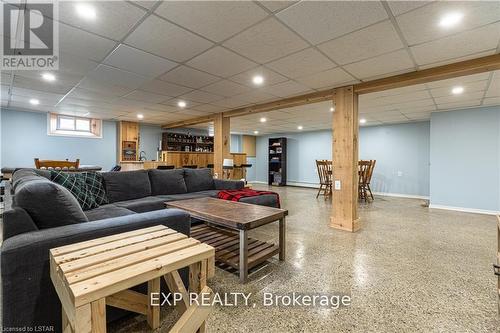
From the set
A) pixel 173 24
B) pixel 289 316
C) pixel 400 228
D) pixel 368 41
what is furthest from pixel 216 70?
pixel 400 228

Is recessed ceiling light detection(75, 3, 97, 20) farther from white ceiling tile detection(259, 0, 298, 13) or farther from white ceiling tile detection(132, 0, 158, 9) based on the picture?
white ceiling tile detection(259, 0, 298, 13)

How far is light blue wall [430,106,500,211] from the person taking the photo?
15.8 ft

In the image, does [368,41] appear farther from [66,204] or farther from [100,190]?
[100,190]

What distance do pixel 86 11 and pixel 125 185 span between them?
2.28 meters

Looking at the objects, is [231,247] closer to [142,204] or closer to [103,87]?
[142,204]

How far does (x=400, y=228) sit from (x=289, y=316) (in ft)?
9.93

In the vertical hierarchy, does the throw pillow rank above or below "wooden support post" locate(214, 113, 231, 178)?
below

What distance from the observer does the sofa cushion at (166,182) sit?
389 centimetres

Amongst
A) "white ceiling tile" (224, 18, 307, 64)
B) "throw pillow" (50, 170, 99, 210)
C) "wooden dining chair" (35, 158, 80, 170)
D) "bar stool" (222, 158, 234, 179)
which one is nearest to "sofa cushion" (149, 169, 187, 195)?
"throw pillow" (50, 170, 99, 210)

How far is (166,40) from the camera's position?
7.60 ft

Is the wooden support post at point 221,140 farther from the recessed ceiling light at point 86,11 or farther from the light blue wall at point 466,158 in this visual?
the light blue wall at point 466,158

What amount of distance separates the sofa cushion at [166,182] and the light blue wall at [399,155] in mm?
6358

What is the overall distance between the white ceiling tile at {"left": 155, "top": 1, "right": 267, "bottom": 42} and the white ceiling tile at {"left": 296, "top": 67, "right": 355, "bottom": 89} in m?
1.53

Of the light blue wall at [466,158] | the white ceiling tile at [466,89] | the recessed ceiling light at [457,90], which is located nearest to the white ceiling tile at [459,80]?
the white ceiling tile at [466,89]
